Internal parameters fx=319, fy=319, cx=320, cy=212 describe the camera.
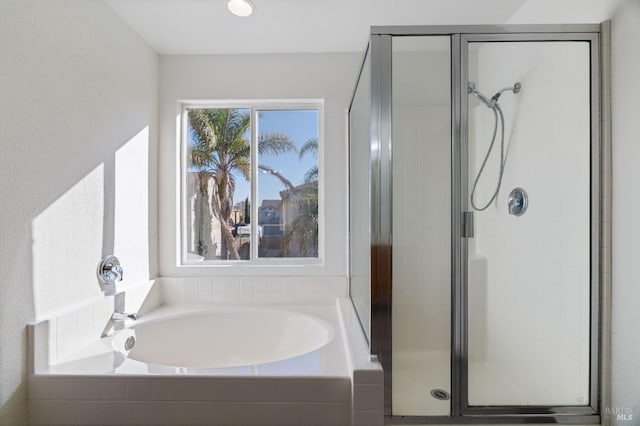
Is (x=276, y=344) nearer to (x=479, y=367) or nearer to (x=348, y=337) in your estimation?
(x=348, y=337)

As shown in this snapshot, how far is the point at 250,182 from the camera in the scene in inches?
95.7

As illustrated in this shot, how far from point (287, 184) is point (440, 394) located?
165cm

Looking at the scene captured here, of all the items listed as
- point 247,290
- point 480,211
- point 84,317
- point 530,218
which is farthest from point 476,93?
point 84,317

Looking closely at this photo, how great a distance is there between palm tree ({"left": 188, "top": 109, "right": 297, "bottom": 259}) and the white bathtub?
0.52 metres

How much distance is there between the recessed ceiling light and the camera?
173cm

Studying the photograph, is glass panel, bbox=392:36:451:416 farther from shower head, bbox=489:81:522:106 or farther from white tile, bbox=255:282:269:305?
white tile, bbox=255:282:269:305

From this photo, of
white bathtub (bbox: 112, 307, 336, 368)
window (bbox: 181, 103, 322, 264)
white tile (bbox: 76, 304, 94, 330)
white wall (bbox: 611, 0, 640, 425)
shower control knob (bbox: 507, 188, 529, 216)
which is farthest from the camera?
window (bbox: 181, 103, 322, 264)

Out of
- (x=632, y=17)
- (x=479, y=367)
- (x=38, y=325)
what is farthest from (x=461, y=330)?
(x=38, y=325)

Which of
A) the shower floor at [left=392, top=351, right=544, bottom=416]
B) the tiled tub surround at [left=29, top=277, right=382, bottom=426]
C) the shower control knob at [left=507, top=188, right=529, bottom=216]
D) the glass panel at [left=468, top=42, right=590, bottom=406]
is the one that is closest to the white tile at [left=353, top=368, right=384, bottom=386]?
the tiled tub surround at [left=29, top=277, right=382, bottom=426]

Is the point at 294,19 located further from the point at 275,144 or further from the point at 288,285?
the point at 288,285

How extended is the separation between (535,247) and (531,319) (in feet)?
1.08

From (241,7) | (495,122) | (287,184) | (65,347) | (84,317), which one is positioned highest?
(241,7)

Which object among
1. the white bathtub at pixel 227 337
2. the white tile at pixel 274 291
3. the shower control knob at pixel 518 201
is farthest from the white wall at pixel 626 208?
the white tile at pixel 274 291

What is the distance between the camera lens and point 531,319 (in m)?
1.45
